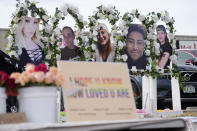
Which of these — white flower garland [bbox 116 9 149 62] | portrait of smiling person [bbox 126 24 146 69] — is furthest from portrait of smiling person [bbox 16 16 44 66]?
portrait of smiling person [bbox 126 24 146 69]

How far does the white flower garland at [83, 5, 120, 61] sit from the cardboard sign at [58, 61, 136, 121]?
3.41 m

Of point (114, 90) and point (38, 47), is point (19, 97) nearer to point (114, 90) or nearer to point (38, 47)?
point (114, 90)

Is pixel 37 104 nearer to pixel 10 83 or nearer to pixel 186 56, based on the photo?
pixel 10 83

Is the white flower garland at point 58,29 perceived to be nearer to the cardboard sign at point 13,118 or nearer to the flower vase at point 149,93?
the flower vase at point 149,93

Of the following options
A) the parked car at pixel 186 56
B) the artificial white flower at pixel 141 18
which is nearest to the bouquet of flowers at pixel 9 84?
the artificial white flower at pixel 141 18

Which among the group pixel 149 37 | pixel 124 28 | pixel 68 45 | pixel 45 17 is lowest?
pixel 68 45

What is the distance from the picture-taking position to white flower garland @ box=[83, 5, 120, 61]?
587cm

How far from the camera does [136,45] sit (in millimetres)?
6125

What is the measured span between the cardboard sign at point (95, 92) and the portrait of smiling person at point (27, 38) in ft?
10.3

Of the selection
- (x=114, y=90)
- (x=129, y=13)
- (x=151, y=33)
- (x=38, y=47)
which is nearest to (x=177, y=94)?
(x=151, y=33)

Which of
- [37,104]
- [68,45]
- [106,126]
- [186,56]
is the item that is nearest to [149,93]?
[68,45]

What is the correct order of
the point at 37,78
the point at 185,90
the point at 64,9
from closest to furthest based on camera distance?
the point at 37,78, the point at 64,9, the point at 185,90

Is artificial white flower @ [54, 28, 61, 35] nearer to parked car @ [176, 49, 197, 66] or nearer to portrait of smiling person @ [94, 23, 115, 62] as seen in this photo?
portrait of smiling person @ [94, 23, 115, 62]

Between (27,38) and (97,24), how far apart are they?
98 cm
